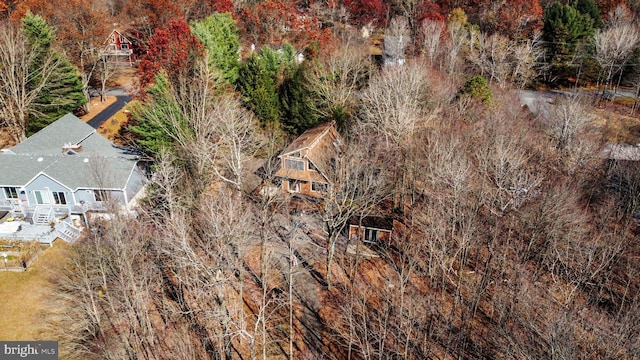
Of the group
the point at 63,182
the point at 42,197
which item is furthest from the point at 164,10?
the point at 42,197

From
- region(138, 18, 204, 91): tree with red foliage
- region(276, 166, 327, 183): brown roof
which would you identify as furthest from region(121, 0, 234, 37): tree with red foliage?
region(276, 166, 327, 183): brown roof

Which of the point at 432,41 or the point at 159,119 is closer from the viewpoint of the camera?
the point at 159,119

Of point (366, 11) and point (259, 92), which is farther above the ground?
point (366, 11)

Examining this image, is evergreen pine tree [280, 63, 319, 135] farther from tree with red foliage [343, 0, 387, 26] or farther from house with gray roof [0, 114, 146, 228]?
tree with red foliage [343, 0, 387, 26]

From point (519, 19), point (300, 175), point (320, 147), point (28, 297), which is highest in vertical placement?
point (519, 19)

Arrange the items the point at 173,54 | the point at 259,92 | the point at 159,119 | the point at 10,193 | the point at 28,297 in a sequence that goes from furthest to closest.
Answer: the point at 259,92, the point at 173,54, the point at 10,193, the point at 159,119, the point at 28,297

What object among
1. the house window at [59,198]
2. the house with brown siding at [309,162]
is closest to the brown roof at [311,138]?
the house with brown siding at [309,162]

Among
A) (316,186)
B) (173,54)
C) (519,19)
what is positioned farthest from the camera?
(519,19)

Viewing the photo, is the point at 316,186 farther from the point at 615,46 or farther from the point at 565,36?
the point at 565,36
